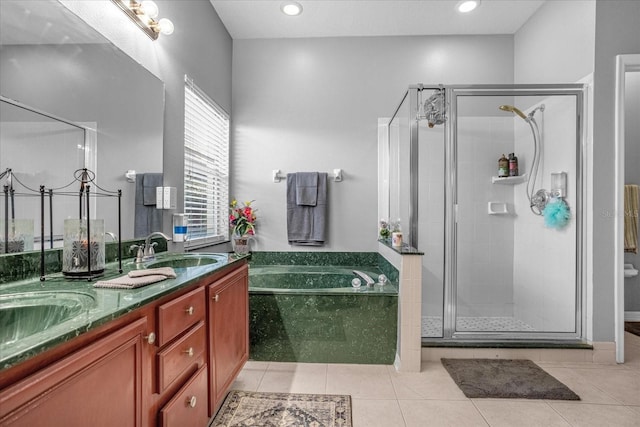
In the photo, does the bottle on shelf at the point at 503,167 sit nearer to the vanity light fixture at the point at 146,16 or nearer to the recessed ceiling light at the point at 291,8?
the recessed ceiling light at the point at 291,8

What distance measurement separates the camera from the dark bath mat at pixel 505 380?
188 centimetres

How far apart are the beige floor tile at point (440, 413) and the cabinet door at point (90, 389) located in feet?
4.42

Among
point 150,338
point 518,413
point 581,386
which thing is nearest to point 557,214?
point 581,386

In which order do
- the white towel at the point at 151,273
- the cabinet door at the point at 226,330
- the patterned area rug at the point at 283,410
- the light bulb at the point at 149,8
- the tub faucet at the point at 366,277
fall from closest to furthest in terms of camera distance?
Answer: the white towel at the point at 151,273, the cabinet door at the point at 226,330, the patterned area rug at the point at 283,410, the light bulb at the point at 149,8, the tub faucet at the point at 366,277

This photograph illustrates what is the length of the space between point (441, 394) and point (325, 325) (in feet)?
2.67

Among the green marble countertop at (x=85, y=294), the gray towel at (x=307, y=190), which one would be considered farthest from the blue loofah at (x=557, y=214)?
the green marble countertop at (x=85, y=294)

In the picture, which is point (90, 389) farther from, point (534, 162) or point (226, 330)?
point (534, 162)

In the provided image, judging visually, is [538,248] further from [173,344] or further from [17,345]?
[17,345]

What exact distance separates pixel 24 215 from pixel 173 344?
729mm

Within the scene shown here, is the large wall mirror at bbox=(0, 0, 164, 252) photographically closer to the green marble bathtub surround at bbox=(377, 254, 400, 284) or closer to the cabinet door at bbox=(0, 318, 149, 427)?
the cabinet door at bbox=(0, 318, 149, 427)

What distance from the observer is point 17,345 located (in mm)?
599

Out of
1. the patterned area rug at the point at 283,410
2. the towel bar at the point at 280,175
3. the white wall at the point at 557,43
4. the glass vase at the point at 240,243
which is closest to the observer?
the patterned area rug at the point at 283,410

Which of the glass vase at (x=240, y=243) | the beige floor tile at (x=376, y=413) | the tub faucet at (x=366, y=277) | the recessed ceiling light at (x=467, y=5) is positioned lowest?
the beige floor tile at (x=376, y=413)

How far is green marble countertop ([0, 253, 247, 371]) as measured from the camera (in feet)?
1.95
